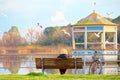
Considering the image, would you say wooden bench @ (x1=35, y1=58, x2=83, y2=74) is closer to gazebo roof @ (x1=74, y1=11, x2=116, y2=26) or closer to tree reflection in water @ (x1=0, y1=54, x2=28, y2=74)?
tree reflection in water @ (x1=0, y1=54, x2=28, y2=74)

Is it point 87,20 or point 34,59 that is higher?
point 87,20

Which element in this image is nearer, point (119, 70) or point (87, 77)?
point (87, 77)

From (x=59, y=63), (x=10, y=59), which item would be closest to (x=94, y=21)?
(x=10, y=59)

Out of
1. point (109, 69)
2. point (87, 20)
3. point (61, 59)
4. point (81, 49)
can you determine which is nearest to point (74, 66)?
point (61, 59)

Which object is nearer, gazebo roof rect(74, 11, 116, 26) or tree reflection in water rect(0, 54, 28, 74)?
tree reflection in water rect(0, 54, 28, 74)

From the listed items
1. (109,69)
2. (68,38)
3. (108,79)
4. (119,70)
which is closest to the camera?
(108,79)

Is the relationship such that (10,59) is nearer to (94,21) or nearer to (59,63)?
(59,63)

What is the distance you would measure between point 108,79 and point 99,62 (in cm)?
699

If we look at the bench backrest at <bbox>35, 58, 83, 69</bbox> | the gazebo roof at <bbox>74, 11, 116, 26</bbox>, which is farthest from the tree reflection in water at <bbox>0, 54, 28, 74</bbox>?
the gazebo roof at <bbox>74, 11, 116, 26</bbox>

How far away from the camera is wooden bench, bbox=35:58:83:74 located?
23016mm

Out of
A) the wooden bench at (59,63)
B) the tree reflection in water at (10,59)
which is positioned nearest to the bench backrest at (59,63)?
the wooden bench at (59,63)

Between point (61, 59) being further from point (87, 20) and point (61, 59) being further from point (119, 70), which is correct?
point (87, 20)

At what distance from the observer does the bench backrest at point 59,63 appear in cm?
2301

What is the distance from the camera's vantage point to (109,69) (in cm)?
2983
